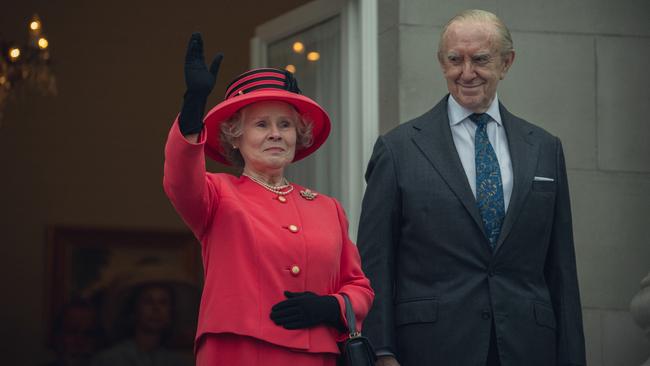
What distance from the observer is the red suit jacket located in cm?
365

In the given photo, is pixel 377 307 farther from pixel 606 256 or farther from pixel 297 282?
pixel 606 256

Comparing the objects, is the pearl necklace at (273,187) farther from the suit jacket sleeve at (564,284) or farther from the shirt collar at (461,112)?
the suit jacket sleeve at (564,284)

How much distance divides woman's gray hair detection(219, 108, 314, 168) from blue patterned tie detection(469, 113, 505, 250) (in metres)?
0.72

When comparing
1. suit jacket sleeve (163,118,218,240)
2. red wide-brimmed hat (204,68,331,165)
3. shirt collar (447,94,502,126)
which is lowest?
suit jacket sleeve (163,118,218,240)

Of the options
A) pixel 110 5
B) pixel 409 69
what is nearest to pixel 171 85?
pixel 110 5

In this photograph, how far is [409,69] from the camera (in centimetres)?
593

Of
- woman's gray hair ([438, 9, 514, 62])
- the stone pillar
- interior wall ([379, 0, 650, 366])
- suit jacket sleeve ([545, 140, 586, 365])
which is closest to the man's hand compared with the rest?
suit jacket sleeve ([545, 140, 586, 365])

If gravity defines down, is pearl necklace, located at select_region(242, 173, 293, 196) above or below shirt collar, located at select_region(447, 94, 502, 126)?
below

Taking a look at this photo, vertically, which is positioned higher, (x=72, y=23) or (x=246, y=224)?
(x=72, y=23)

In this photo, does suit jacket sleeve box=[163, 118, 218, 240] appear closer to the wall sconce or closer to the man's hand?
the man's hand

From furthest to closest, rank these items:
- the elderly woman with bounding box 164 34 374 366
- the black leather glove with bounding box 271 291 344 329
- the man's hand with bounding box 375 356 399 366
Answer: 1. the man's hand with bounding box 375 356 399 366
2. the black leather glove with bounding box 271 291 344 329
3. the elderly woman with bounding box 164 34 374 366

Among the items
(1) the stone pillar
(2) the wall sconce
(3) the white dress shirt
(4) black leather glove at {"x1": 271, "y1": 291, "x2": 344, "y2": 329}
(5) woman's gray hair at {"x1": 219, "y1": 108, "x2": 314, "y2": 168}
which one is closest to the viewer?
(4) black leather glove at {"x1": 271, "y1": 291, "x2": 344, "y2": 329}

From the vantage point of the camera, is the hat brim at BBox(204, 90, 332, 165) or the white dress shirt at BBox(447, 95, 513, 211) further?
the white dress shirt at BBox(447, 95, 513, 211)

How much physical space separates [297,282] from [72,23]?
7640mm
